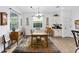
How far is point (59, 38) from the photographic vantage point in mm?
5113

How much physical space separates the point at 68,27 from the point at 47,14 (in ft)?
7.61

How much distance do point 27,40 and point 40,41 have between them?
2.31 feet

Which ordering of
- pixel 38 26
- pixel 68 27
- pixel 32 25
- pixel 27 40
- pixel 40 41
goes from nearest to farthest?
1. pixel 68 27
2. pixel 38 26
3. pixel 32 25
4. pixel 40 41
5. pixel 27 40

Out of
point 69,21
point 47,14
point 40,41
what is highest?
point 47,14
